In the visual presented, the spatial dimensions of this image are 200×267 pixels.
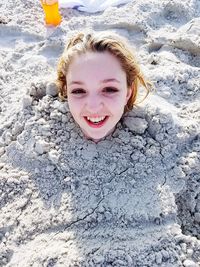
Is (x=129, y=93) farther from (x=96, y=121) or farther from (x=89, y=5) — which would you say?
(x=89, y=5)

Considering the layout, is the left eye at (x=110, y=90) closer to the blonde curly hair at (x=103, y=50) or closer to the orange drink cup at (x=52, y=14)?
the blonde curly hair at (x=103, y=50)

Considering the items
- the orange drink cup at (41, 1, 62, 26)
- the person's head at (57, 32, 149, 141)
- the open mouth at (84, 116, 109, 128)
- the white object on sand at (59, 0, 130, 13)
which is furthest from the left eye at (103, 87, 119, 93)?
the white object on sand at (59, 0, 130, 13)

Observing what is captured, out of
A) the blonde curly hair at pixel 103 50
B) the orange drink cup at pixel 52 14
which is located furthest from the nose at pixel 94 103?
the orange drink cup at pixel 52 14

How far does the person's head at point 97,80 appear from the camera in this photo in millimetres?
1904

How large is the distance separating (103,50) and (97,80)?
138 millimetres

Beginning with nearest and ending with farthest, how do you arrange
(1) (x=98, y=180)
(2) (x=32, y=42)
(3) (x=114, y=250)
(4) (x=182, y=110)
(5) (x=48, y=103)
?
(3) (x=114, y=250) < (1) (x=98, y=180) < (5) (x=48, y=103) < (4) (x=182, y=110) < (2) (x=32, y=42)

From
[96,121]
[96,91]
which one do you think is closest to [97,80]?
[96,91]

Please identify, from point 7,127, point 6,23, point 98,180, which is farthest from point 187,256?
point 6,23

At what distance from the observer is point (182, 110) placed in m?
2.33

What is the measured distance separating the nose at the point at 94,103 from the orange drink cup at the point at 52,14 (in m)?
1.27

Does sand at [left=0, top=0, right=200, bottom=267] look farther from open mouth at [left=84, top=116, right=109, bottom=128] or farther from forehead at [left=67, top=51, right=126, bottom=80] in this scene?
forehead at [left=67, top=51, right=126, bottom=80]

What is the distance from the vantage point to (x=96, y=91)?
1.91 meters

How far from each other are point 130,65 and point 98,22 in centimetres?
111

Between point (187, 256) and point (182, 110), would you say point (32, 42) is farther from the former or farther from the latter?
point (187, 256)
